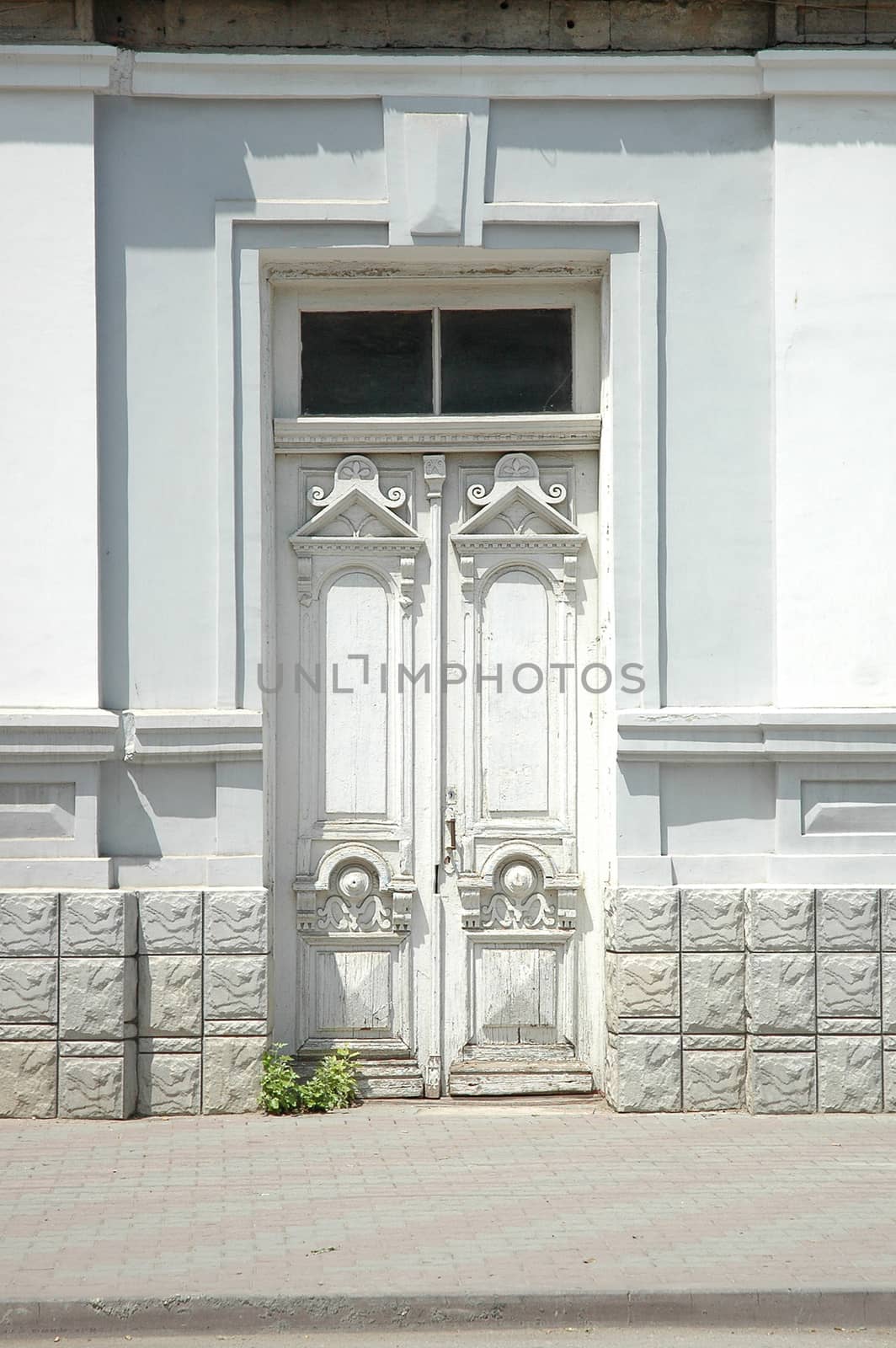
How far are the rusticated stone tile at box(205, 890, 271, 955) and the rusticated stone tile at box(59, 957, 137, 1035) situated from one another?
46cm

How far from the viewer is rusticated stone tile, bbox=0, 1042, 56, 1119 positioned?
712cm

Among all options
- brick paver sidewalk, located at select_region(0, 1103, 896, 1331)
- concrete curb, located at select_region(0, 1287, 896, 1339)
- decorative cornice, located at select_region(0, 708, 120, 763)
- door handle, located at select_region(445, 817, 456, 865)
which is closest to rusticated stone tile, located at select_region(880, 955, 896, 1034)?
brick paver sidewalk, located at select_region(0, 1103, 896, 1331)

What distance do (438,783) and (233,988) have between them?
1.45 metres

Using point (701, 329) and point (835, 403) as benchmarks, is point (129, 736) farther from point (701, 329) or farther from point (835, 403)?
point (835, 403)

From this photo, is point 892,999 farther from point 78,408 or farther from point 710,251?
point 78,408

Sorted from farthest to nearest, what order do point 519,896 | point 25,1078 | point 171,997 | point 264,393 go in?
point 519,896
point 264,393
point 171,997
point 25,1078

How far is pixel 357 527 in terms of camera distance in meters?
7.76

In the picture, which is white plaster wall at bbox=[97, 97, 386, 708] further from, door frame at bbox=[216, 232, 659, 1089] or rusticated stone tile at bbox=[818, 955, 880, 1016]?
rusticated stone tile at bbox=[818, 955, 880, 1016]

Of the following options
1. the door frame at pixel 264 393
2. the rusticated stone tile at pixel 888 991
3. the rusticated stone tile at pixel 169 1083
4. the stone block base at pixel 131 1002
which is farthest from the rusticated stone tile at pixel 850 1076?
the rusticated stone tile at pixel 169 1083

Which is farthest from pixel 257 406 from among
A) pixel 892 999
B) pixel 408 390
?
pixel 892 999

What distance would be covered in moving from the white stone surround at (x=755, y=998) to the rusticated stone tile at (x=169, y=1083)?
206 cm

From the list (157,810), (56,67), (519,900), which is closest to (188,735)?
(157,810)

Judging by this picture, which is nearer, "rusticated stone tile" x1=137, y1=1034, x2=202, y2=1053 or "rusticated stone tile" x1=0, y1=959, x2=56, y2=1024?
"rusticated stone tile" x1=0, y1=959, x2=56, y2=1024

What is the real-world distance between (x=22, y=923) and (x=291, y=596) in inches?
82.5
